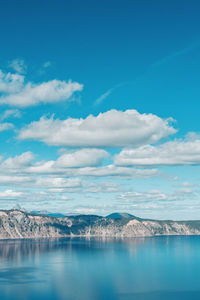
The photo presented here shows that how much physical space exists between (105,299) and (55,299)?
95.0ft

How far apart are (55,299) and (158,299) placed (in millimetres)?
59685

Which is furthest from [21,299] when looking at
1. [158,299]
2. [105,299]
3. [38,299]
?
[158,299]

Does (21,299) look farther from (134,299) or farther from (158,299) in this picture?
(158,299)

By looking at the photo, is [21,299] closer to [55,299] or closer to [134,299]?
[55,299]

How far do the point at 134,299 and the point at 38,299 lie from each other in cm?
5574

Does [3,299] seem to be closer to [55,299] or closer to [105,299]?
[55,299]

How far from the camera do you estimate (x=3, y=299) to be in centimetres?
19988

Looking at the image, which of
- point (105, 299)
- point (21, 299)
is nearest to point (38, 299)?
point (21, 299)

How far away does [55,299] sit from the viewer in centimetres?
19875

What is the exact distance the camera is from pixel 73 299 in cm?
19750

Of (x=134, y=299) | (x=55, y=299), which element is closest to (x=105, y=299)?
(x=134, y=299)

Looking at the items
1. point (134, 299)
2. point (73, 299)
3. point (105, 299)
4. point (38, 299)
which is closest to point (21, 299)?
point (38, 299)

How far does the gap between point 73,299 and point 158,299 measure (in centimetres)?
4918

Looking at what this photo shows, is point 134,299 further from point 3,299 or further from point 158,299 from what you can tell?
point 3,299
